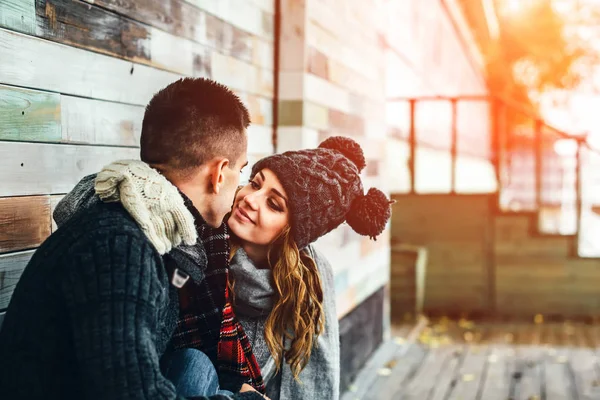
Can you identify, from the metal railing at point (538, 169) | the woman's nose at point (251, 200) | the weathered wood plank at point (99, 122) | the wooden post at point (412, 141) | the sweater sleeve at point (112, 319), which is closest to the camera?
the sweater sleeve at point (112, 319)

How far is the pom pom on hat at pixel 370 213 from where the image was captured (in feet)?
9.35

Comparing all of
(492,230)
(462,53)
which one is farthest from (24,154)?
(462,53)

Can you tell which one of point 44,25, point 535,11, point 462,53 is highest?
point 535,11

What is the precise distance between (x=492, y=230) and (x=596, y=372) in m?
2.64

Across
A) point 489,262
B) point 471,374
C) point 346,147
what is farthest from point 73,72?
point 489,262

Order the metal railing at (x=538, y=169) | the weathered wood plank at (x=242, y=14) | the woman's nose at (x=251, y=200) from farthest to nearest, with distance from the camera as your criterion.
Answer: the metal railing at (x=538, y=169), the weathered wood plank at (x=242, y=14), the woman's nose at (x=251, y=200)

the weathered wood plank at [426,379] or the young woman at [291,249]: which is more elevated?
the young woman at [291,249]

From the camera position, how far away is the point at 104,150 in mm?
2639

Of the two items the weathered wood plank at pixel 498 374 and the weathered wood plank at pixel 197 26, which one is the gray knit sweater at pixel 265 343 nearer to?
the weathered wood plank at pixel 197 26

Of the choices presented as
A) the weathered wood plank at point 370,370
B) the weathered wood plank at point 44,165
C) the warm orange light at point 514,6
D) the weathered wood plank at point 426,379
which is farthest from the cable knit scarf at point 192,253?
the warm orange light at point 514,6

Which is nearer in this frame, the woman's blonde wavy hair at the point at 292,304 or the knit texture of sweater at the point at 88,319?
the knit texture of sweater at the point at 88,319

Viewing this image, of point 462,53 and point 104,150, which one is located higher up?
point 462,53

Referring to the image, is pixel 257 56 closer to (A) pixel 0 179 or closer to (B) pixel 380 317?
(A) pixel 0 179

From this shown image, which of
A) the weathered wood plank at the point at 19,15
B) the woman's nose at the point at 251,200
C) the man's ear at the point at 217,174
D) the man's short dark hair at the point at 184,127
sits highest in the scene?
the weathered wood plank at the point at 19,15
